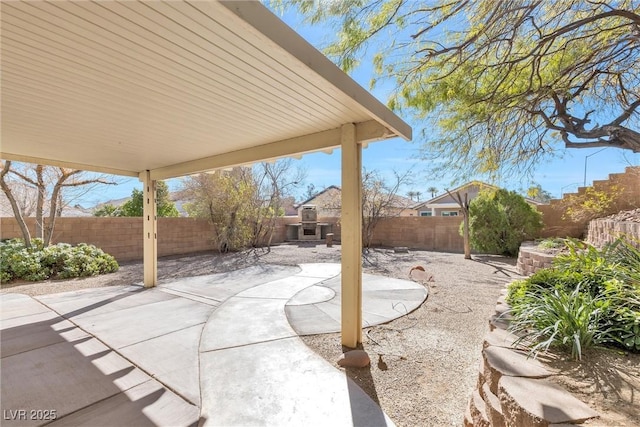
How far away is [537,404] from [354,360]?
1556 millimetres

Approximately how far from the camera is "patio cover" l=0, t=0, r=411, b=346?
1569mm

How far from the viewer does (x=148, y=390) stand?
230 centimetres

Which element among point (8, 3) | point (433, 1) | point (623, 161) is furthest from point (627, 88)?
point (8, 3)

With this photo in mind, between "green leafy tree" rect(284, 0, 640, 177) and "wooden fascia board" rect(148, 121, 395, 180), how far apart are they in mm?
1385

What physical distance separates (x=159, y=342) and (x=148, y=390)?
0.91 m

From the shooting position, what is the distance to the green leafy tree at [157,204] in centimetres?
1366

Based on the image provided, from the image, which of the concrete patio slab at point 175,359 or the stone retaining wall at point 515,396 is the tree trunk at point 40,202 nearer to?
the concrete patio slab at point 175,359

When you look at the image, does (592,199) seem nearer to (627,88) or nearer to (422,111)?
(627,88)

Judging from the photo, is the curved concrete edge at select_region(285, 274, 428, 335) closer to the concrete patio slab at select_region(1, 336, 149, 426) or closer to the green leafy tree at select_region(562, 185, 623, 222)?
the concrete patio slab at select_region(1, 336, 149, 426)

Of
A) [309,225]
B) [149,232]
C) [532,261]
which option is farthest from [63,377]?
[309,225]

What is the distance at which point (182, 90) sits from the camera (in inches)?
94.2

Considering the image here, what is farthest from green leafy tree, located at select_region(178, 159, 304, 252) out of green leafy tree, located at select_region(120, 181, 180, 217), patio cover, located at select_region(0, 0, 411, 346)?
patio cover, located at select_region(0, 0, 411, 346)

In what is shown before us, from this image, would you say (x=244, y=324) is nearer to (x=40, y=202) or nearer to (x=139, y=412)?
(x=139, y=412)

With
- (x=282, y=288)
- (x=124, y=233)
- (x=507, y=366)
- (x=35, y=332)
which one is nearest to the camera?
(x=507, y=366)
